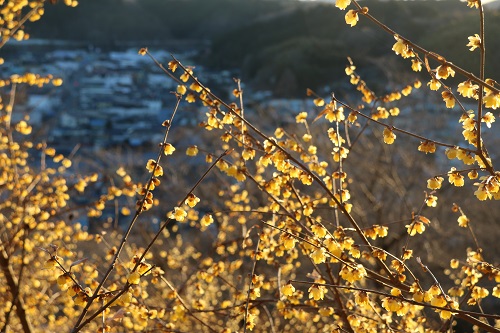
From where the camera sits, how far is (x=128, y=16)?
115 feet

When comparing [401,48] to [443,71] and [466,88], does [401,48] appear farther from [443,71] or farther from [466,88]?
[466,88]

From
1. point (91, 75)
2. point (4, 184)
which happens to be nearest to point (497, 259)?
point (4, 184)

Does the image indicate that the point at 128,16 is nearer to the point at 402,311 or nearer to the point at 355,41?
the point at 355,41

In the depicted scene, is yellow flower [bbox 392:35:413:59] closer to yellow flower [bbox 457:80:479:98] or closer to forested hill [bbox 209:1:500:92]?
yellow flower [bbox 457:80:479:98]

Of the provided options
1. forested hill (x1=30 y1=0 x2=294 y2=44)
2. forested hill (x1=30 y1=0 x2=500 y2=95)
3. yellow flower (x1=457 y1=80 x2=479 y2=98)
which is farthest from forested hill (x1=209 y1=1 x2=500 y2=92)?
yellow flower (x1=457 y1=80 x2=479 y2=98)

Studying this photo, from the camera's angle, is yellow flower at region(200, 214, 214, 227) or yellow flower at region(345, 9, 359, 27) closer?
yellow flower at region(345, 9, 359, 27)

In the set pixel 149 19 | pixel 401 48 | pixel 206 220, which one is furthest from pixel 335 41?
pixel 401 48

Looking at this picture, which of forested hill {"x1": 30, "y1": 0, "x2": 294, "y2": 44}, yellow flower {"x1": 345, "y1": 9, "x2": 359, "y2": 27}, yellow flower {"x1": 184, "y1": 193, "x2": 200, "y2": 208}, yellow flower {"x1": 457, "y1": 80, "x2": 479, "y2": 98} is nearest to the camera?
yellow flower {"x1": 457, "y1": 80, "x2": 479, "y2": 98}

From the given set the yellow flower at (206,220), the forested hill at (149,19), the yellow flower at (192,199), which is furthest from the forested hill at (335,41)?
the yellow flower at (192,199)

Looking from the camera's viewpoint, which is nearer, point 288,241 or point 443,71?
point 443,71

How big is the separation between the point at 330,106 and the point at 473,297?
4.08ft

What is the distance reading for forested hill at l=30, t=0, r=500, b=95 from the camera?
45.8ft

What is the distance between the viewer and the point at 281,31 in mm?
27453

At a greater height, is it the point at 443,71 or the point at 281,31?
the point at 281,31
